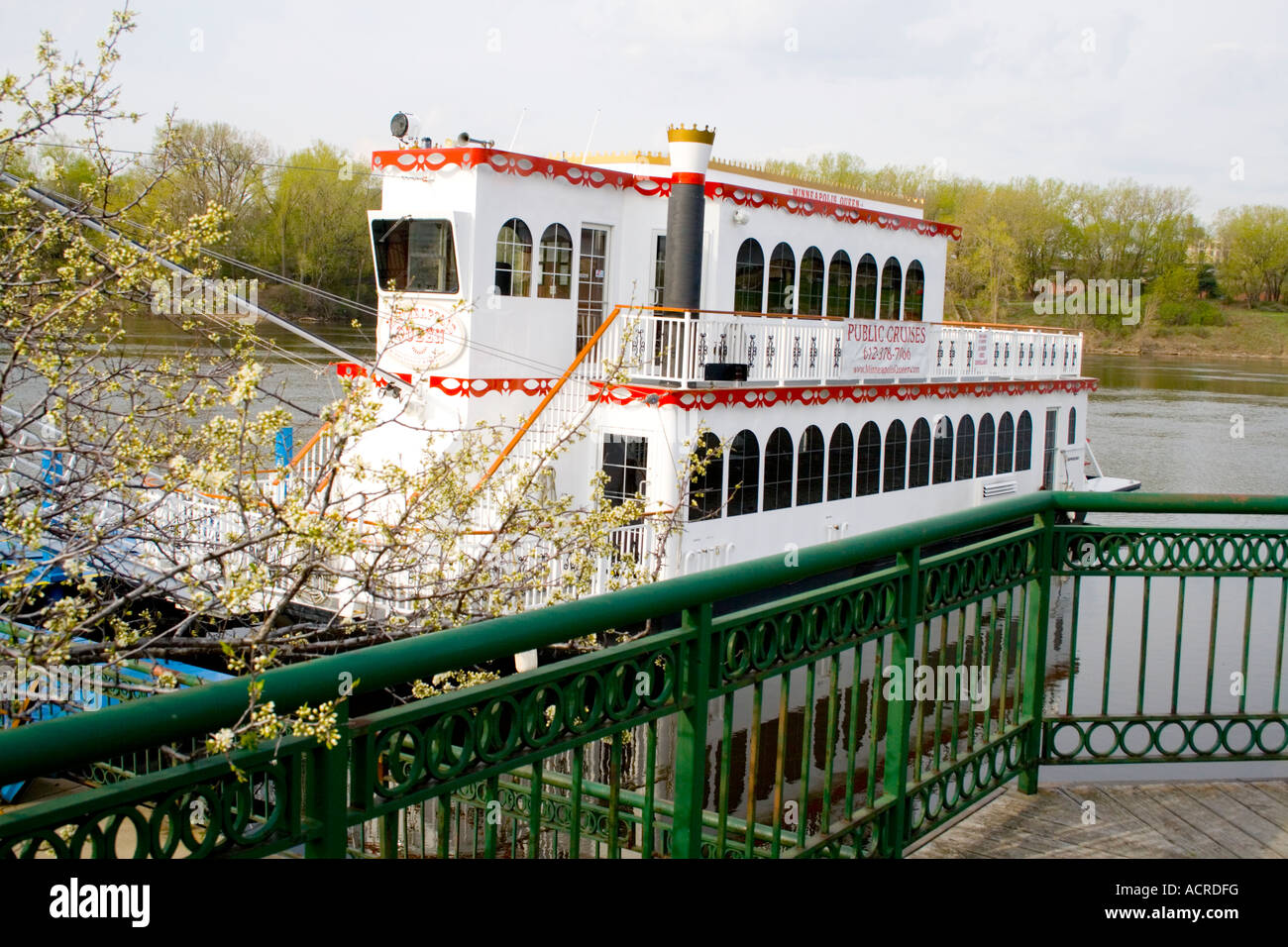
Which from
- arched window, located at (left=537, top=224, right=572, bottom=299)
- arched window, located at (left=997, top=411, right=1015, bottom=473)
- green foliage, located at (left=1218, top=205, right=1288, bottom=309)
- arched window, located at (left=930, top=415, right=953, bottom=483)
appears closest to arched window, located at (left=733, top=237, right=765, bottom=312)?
arched window, located at (left=537, top=224, right=572, bottom=299)

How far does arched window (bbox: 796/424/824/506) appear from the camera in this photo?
50.3 ft

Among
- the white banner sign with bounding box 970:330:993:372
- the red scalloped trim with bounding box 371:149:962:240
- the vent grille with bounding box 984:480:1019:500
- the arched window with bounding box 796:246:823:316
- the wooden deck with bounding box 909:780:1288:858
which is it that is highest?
the red scalloped trim with bounding box 371:149:962:240

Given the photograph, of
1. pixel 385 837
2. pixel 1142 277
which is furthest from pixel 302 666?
pixel 1142 277

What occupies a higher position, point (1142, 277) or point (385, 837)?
point (1142, 277)

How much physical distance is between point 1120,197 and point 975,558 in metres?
83.2

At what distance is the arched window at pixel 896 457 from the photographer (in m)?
17.0

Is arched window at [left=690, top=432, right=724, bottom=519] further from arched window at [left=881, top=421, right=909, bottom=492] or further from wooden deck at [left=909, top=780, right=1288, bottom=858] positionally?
wooden deck at [left=909, top=780, right=1288, bottom=858]

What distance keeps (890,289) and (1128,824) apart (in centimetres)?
1528

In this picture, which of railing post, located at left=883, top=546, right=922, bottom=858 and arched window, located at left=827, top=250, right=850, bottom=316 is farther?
arched window, located at left=827, top=250, right=850, bottom=316

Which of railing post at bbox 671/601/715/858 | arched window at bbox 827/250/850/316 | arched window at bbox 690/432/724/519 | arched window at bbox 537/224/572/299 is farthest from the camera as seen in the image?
arched window at bbox 827/250/850/316

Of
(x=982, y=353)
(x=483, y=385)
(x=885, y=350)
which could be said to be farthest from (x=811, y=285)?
(x=483, y=385)

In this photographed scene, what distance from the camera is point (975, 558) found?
168 inches

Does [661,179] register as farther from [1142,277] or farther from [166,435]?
[1142,277]

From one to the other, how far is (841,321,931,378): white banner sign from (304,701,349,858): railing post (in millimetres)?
13887
